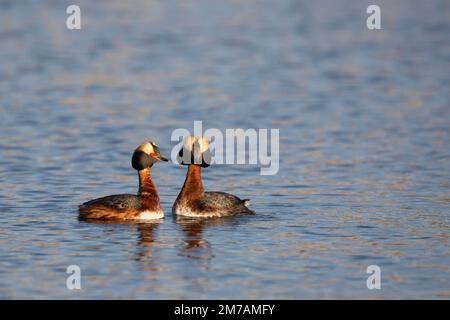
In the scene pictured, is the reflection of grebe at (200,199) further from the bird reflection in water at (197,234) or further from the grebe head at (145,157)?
the grebe head at (145,157)

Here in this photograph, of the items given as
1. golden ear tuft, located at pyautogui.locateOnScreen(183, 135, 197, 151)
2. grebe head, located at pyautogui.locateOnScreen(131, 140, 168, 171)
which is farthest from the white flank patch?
golden ear tuft, located at pyautogui.locateOnScreen(183, 135, 197, 151)

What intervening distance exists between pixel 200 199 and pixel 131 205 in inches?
48.0

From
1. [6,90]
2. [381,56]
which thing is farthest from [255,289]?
[381,56]

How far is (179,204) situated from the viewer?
746 inches

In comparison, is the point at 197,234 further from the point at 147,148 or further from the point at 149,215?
the point at 147,148

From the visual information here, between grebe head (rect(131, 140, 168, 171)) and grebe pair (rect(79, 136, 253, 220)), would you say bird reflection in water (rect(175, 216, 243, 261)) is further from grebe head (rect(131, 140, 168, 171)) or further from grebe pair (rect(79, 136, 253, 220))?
grebe head (rect(131, 140, 168, 171))

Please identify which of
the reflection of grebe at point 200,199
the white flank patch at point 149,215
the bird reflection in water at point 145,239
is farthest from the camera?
the reflection of grebe at point 200,199

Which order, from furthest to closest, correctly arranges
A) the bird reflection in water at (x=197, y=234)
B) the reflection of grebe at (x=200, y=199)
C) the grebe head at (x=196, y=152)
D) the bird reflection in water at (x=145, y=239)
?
the grebe head at (x=196, y=152) → the reflection of grebe at (x=200, y=199) → the bird reflection in water at (x=197, y=234) → the bird reflection in water at (x=145, y=239)

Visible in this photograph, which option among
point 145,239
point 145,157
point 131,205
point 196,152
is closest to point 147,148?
→ point 145,157

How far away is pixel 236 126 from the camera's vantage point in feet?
92.3

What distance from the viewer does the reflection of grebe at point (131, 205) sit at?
1817 centimetres

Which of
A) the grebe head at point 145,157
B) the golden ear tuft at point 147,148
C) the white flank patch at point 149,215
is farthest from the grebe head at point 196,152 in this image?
the white flank patch at point 149,215
